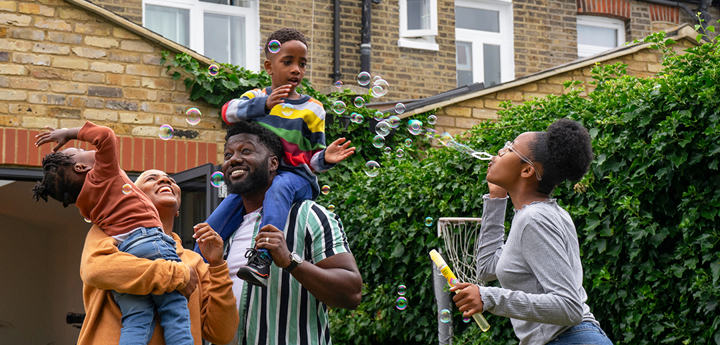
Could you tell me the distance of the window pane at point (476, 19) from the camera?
11719 mm

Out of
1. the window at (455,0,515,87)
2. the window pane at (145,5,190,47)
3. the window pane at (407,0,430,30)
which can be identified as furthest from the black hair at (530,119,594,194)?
the window at (455,0,515,87)

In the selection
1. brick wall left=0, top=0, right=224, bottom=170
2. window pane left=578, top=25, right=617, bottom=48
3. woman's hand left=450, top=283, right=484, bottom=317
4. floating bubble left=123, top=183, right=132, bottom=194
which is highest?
window pane left=578, top=25, right=617, bottom=48

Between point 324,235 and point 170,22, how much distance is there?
779 cm

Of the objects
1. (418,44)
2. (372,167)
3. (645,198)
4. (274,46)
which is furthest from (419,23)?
(274,46)

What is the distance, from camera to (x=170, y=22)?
10.0m

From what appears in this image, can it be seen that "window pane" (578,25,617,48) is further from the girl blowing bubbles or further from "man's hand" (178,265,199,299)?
"man's hand" (178,265,199,299)

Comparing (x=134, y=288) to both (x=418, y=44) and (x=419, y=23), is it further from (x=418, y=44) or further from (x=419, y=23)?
(x=419, y=23)

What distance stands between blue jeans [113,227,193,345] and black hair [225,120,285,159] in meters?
0.62

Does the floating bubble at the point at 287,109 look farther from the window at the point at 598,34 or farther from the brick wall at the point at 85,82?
the window at the point at 598,34

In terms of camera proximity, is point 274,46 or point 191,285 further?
point 274,46

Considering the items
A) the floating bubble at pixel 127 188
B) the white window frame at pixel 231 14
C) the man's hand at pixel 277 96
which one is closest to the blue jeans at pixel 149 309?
the floating bubble at pixel 127 188

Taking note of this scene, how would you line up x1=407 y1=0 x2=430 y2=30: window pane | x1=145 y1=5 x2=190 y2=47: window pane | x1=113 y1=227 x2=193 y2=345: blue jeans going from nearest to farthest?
x1=113 y1=227 x2=193 y2=345: blue jeans < x1=145 y1=5 x2=190 y2=47: window pane < x1=407 y1=0 x2=430 y2=30: window pane

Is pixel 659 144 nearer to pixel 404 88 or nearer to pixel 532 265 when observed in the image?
pixel 532 265

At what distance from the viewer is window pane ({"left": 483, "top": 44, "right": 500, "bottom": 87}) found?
1177 cm
